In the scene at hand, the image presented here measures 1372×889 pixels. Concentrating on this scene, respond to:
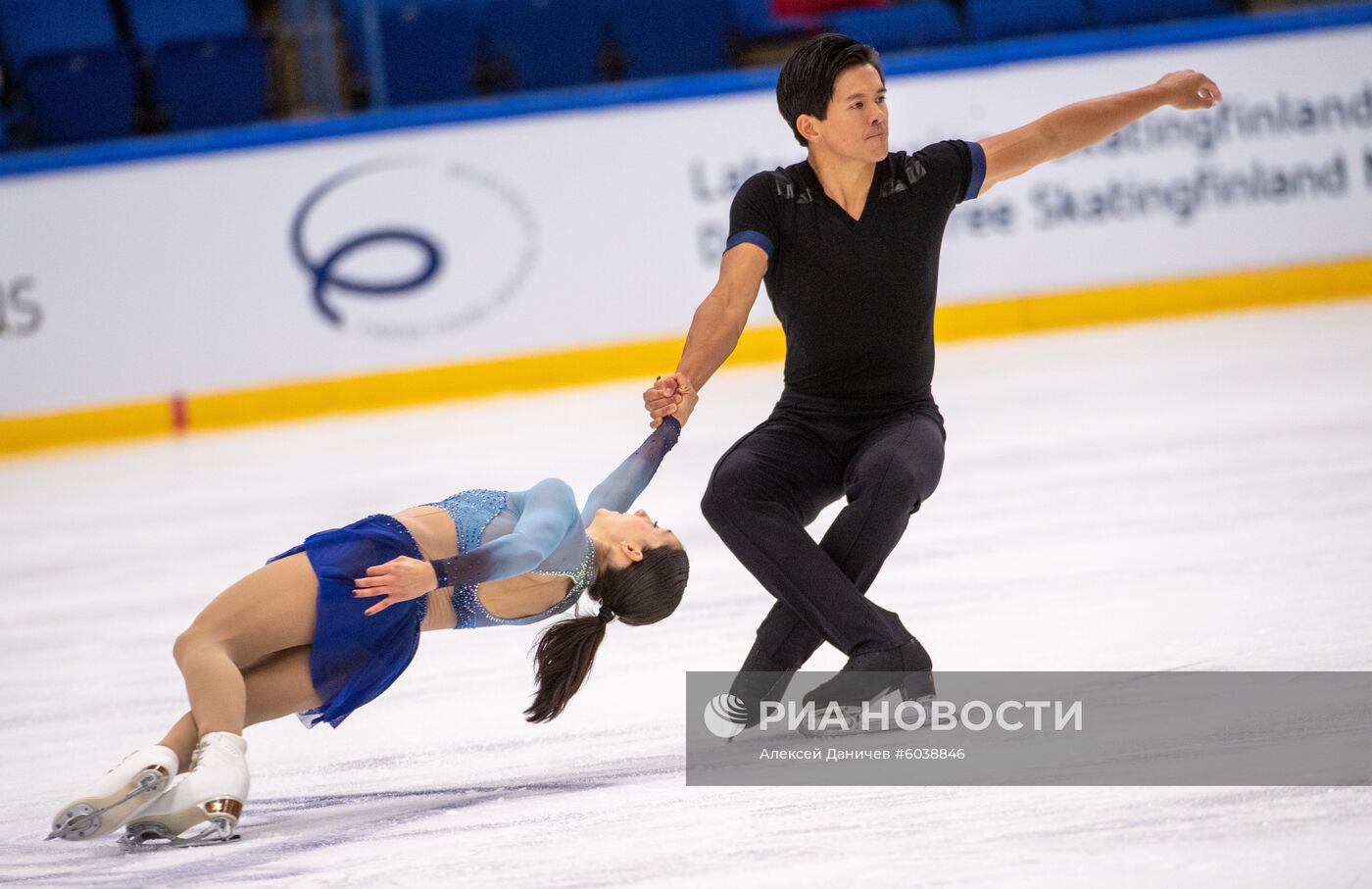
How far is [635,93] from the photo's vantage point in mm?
8516

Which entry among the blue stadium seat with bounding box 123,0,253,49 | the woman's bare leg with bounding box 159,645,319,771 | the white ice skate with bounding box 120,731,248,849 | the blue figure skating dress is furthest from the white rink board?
the white ice skate with bounding box 120,731,248,849

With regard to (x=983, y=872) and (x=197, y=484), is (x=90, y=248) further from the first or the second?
(x=983, y=872)

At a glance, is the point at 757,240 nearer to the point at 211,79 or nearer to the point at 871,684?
the point at 871,684

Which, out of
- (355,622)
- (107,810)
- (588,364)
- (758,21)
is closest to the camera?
(107,810)

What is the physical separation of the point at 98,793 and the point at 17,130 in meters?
7.57

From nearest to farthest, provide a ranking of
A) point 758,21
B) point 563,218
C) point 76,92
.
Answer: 1. point 563,218
2. point 76,92
3. point 758,21

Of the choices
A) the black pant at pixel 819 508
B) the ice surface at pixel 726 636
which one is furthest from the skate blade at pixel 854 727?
the ice surface at pixel 726 636

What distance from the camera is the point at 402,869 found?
2.19 metres

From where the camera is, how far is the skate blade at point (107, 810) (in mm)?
2258

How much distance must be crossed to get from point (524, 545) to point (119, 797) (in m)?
0.67

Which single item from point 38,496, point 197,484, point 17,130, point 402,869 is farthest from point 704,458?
point 17,130

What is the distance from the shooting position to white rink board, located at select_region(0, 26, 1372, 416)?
8.30 m

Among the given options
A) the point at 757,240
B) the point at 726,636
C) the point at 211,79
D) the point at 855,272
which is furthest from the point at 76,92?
the point at 855,272

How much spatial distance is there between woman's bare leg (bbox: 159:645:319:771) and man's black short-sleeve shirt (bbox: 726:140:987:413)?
38.6 inches
